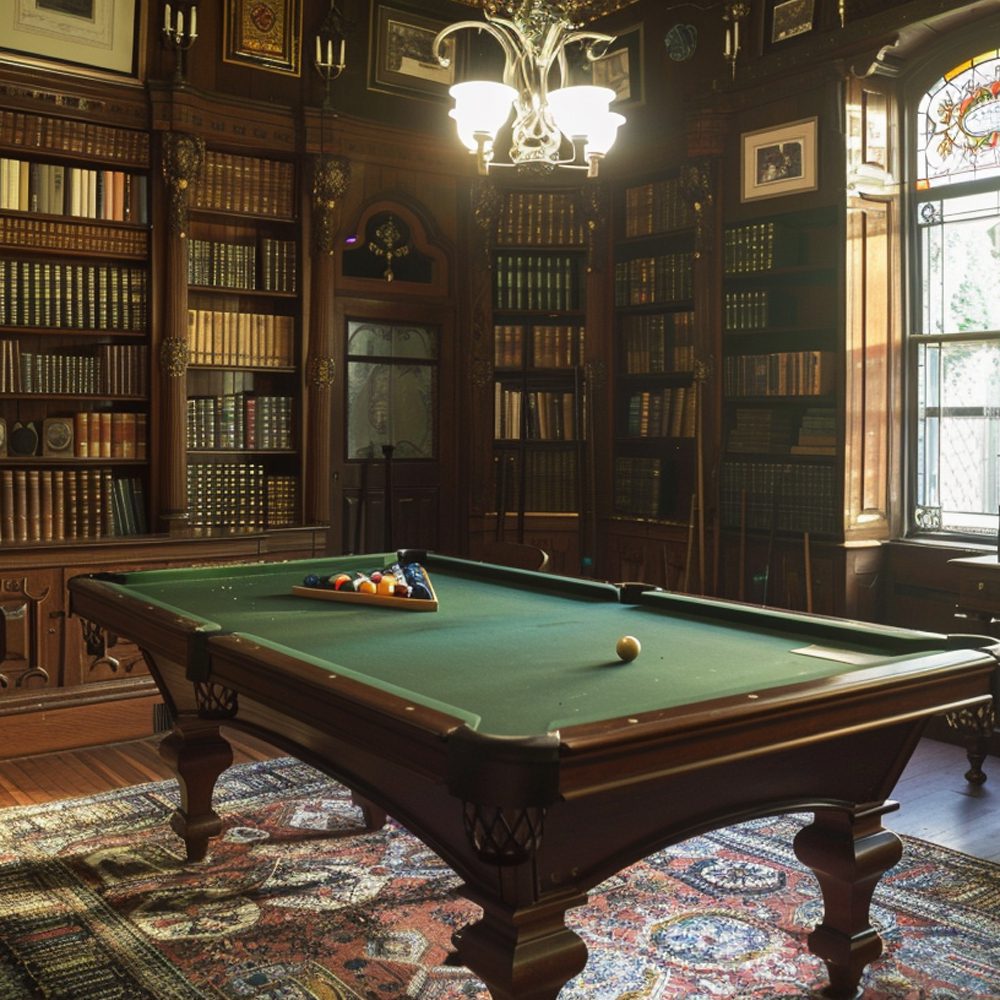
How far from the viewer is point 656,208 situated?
6.28 m

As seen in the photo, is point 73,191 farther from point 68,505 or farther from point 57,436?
point 68,505

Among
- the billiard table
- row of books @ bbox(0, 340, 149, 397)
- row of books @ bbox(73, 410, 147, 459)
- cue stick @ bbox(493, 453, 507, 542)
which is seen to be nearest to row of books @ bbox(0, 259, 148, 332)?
row of books @ bbox(0, 340, 149, 397)

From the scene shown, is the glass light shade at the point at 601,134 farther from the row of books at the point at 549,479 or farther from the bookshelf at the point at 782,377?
the row of books at the point at 549,479

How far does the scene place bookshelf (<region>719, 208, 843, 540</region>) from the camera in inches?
216

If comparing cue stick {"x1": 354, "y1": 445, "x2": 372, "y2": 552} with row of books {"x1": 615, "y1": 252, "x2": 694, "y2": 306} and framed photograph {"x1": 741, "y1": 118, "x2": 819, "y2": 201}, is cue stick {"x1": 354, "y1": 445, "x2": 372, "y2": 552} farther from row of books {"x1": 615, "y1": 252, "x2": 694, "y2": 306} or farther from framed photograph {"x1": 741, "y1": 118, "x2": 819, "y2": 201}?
framed photograph {"x1": 741, "y1": 118, "x2": 819, "y2": 201}

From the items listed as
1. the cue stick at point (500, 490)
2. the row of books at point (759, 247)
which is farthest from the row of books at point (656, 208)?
the cue stick at point (500, 490)

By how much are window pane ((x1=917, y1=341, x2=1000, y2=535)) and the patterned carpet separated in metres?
2.02

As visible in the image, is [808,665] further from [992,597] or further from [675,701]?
[992,597]

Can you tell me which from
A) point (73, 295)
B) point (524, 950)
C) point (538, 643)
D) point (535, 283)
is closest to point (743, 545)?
point (535, 283)

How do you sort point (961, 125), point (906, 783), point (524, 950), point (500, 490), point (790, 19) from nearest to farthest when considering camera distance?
point (524, 950)
point (906, 783)
point (961, 125)
point (790, 19)
point (500, 490)

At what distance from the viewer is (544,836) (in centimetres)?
206

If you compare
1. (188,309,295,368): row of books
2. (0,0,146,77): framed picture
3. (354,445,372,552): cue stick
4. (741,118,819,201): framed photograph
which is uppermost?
(0,0,146,77): framed picture

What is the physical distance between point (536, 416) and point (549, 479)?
379mm

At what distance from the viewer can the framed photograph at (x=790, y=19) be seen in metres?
5.39
